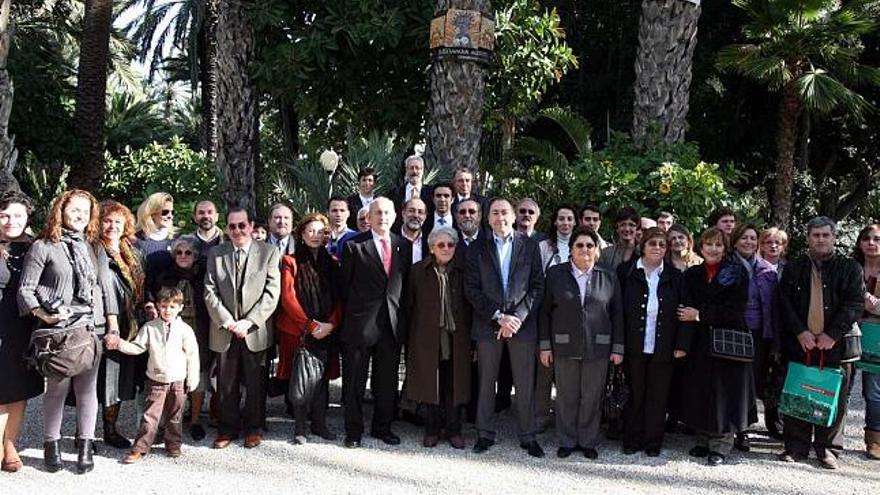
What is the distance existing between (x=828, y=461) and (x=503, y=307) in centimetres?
239

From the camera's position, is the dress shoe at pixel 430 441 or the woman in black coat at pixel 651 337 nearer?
the woman in black coat at pixel 651 337

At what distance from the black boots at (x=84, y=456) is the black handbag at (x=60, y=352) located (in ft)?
1.47

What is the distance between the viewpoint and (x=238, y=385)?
5.39 metres

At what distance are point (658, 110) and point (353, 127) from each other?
4516 millimetres

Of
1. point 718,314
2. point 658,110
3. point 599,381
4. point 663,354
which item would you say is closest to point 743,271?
point 718,314

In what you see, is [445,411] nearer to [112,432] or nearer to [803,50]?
[112,432]

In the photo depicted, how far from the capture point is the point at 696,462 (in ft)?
17.0

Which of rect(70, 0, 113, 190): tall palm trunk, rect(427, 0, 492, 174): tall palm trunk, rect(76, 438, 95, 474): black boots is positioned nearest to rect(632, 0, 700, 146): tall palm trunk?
rect(427, 0, 492, 174): tall palm trunk

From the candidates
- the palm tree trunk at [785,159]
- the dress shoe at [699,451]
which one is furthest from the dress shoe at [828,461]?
the palm tree trunk at [785,159]

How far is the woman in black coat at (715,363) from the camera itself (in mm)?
5137

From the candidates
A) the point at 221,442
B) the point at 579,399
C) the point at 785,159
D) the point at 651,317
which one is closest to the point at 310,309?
the point at 221,442

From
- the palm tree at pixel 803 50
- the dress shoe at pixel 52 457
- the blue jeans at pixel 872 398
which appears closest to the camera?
the dress shoe at pixel 52 457

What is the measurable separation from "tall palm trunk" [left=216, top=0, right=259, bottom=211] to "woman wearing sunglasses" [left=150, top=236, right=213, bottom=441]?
401 centimetres

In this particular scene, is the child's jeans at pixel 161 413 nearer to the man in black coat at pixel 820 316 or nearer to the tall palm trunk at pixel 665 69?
the man in black coat at pixel 820 316
